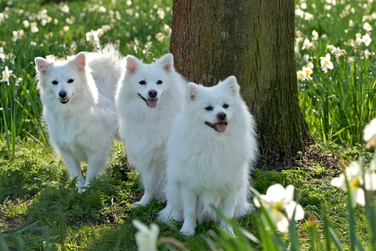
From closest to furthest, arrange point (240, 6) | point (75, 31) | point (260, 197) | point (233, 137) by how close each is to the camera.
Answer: point (260, 197)
point (233, 137)
point (240, 6)
point (75, 31)

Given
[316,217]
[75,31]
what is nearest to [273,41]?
[316,217]

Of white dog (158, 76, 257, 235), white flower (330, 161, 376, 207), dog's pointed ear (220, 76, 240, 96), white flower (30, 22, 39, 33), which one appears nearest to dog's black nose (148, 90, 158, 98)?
white dog (158, 76, 257, 235)

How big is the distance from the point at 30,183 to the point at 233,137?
87.9 inches

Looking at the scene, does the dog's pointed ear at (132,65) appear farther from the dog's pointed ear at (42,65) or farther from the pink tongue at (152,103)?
the dog's pointed ear at (42,65)

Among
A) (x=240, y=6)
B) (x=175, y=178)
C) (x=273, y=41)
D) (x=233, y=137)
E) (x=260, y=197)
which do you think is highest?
(x=240, y=6)

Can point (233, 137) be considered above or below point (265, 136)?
above

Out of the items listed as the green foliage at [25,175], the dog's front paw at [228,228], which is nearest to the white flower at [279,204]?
the dog's front paw at [228,228]

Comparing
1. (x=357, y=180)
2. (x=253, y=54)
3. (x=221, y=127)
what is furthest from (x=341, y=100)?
(x=357, y=180)

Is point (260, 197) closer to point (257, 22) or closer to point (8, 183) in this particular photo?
point (257, 22)

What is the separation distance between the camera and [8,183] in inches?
152

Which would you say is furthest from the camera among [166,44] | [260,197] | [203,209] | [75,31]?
[75,31]

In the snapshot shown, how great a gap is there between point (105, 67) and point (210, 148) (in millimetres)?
2054

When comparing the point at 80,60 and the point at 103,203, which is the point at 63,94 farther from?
the point at 103,203

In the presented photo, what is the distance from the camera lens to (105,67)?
439 cm
